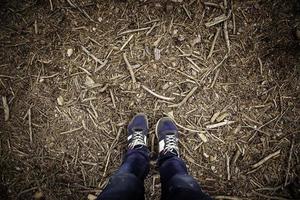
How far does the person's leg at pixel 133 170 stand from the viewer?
5.71ft

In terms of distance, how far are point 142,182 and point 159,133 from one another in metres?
0.59

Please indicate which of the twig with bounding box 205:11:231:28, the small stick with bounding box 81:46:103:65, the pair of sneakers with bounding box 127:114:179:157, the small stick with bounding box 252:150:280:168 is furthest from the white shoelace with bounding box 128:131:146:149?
the twig with bounding box 205:11:231:28

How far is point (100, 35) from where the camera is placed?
8.46 feet

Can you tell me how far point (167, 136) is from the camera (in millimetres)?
A: 2412

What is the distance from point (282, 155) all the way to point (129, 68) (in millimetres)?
1594

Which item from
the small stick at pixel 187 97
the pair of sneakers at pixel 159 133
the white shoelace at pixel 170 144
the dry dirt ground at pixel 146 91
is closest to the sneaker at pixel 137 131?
the pair of sneakers at pixel 159 133

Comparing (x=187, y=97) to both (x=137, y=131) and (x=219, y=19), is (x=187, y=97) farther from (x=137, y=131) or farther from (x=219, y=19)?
(x=219, y=19)

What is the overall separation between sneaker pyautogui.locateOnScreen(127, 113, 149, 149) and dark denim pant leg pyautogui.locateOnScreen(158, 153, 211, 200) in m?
0.25

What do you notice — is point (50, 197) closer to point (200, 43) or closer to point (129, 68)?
point (129, 68)

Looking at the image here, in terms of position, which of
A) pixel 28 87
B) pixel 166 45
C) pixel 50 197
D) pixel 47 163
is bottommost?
pixel 50 197

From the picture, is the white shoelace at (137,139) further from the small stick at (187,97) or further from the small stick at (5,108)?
the small stick at (5,108)

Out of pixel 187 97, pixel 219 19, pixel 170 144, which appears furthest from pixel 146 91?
pixel 219 19

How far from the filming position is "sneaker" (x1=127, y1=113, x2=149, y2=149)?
7.95 ft

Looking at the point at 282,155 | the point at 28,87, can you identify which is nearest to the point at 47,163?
the point at 28,87
